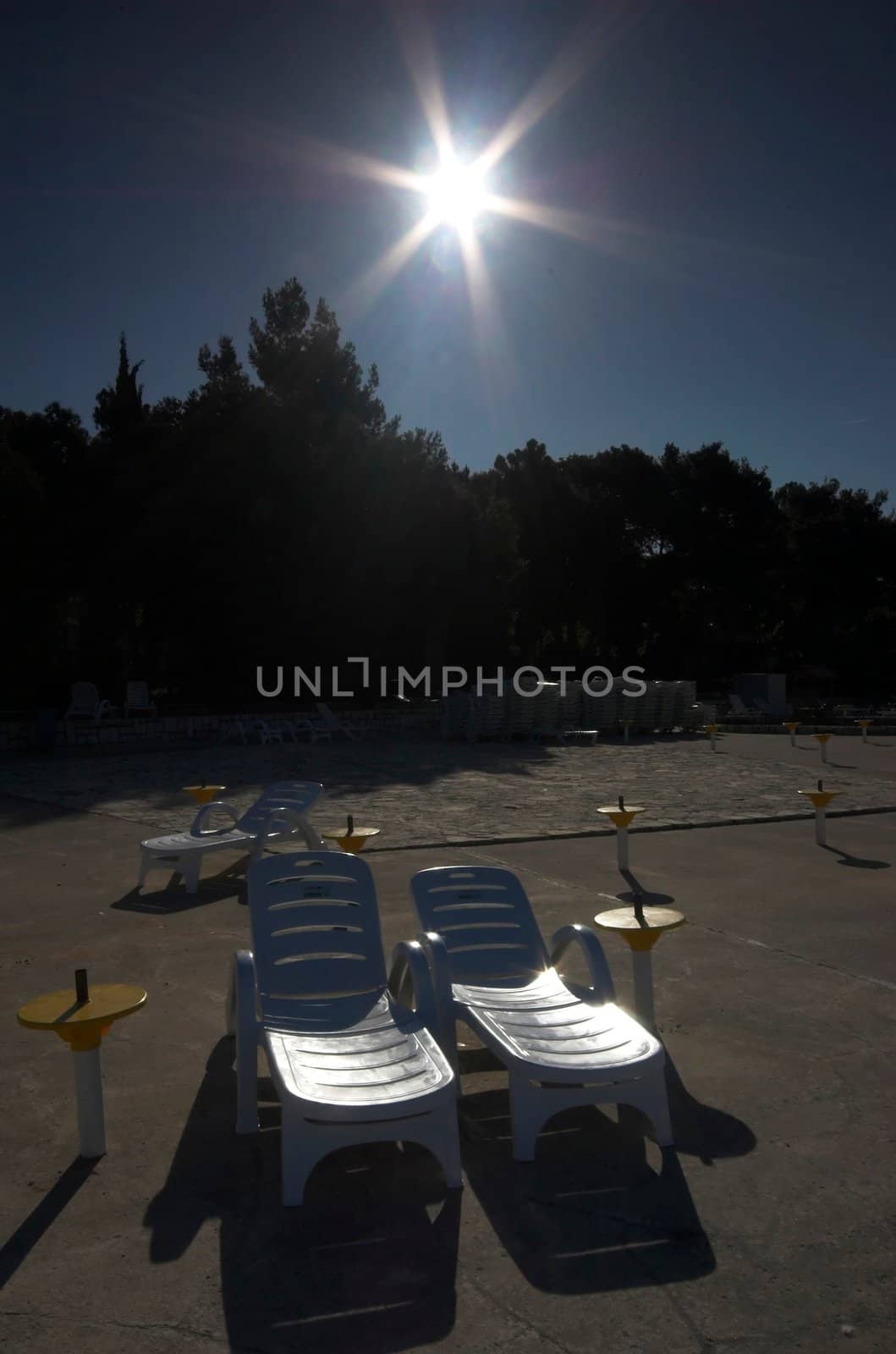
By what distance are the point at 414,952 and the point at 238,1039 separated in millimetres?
850

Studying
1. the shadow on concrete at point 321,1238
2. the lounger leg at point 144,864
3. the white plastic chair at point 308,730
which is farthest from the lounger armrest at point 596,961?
the white plastic chair at point 308,730

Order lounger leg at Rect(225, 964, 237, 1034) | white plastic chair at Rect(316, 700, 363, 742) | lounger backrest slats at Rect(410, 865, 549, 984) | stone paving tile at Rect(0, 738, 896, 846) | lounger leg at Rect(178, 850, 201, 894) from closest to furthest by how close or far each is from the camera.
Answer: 1. lounger leg at Rect(225, 964, 237, 1034)
2. lounger backrest slats at Rect(410, 865, 549, 984)
3. lounger leg at Rect(178, 850, 201, 894)
4. stone paving tile at Rect(0, 738, 896, 846)
5. white plastic chair at Rect(316, 700, 363, 742)

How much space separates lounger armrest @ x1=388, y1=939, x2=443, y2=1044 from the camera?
14.1 feet

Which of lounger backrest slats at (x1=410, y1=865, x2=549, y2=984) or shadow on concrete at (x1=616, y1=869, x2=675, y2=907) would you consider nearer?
lounger backrest slats at (x1=410, y1=865, x2=549, y2=984)

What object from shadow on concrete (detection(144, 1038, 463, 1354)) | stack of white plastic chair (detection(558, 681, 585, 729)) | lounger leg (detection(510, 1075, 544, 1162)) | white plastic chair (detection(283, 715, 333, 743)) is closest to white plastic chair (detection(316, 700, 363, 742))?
white plastic chair (detection(283, 715, 333, 743))

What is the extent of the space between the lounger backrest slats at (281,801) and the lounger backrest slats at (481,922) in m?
3.84

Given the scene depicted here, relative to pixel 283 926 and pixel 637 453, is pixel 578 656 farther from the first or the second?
pixel 283 926

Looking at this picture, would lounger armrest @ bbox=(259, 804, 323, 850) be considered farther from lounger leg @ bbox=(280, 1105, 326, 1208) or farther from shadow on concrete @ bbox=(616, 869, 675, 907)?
lounger leg @ bbox=(280, 1105, 326, 1208)

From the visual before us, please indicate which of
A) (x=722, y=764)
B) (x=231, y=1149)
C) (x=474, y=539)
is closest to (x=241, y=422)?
(x=474, y=539)

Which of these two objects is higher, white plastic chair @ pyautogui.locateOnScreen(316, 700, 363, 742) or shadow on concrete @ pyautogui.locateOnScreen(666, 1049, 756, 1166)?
white plastic chair @ pyautogui.locateOnScreen(316, 700, 363, 742)

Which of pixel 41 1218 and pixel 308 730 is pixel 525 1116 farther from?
pixel 308 730

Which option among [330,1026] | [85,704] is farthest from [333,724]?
[330,1026]

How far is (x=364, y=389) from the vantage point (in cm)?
3086

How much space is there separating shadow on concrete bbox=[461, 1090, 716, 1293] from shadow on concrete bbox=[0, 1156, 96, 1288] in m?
1.32
